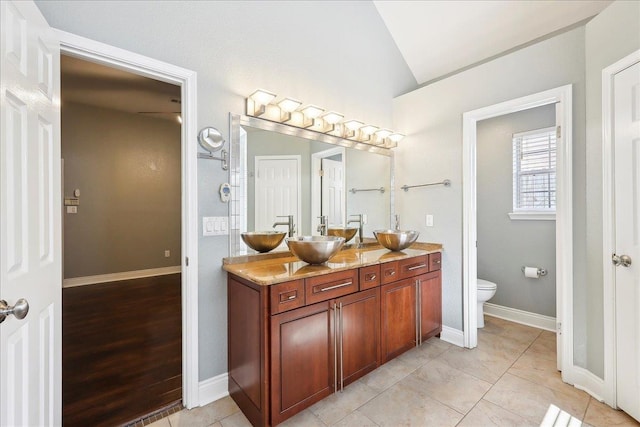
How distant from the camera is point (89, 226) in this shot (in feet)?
15.0

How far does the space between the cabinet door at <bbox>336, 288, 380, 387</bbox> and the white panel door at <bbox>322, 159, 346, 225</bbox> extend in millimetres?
866

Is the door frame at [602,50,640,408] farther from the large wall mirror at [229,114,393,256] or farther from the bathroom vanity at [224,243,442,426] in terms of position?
the large wall mirror at [229,114,393,256]

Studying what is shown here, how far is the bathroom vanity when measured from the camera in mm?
1546

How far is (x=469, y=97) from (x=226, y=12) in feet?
7.08

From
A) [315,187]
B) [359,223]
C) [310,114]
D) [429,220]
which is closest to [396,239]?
[359,223]

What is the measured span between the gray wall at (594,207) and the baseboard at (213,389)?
2481 millimetres

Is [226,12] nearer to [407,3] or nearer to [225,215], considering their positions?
[225,215]

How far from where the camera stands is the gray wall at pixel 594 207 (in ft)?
5.99

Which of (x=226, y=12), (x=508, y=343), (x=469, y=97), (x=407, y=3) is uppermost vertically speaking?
(x=407, y=3)

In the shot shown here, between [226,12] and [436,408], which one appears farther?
[226,12]

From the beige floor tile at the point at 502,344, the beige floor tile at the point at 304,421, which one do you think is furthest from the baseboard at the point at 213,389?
the beige floor tile at the point at 502,344

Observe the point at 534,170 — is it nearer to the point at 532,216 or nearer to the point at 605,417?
the point at 532,216

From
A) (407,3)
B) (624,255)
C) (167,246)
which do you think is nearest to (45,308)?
(624,255)

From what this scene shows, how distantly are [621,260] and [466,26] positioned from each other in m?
2.40
